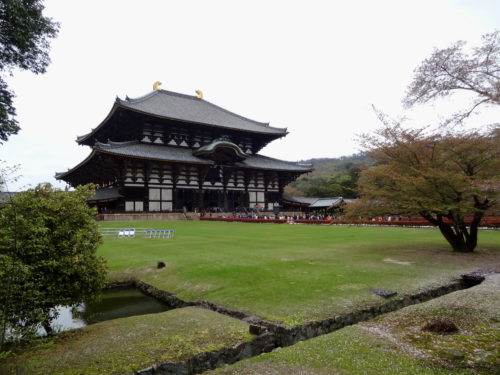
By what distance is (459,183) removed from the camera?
11898 mm

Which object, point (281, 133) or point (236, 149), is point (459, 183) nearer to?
point (236, 149)

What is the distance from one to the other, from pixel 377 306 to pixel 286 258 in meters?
5.18

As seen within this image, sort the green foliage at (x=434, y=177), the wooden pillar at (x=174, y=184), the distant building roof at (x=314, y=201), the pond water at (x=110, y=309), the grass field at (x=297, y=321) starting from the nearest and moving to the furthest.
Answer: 1. the grass field at (x=297, y=321)
2. the pond water at (x=110, y=309)
3. the green foliage at (x=434, y=177)
4. the wooden pillar at (x=174, y=184)
5. the distant building roof at (x=314, y=201)

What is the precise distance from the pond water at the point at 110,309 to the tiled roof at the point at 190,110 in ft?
95.9

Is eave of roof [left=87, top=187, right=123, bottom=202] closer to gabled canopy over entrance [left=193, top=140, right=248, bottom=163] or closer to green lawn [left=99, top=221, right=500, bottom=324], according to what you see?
gabled canopy over entrance [left=193, top=140, right=248, bottom=163]

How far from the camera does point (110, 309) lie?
333 inches

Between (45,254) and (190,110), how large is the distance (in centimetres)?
4118

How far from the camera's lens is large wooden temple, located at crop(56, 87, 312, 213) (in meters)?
34.1

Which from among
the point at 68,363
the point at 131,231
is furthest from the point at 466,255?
the point at 131,231

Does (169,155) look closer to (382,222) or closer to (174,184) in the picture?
(174,184)

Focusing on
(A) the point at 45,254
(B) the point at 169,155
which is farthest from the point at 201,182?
(A) the point at 45,254

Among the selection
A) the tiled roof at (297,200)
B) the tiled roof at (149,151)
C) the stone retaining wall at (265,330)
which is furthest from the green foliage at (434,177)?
the tiled roof at (297,200)

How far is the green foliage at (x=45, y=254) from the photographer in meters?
5.01

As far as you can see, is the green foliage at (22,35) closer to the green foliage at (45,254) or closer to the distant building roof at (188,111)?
the green foliage at (45,254)
